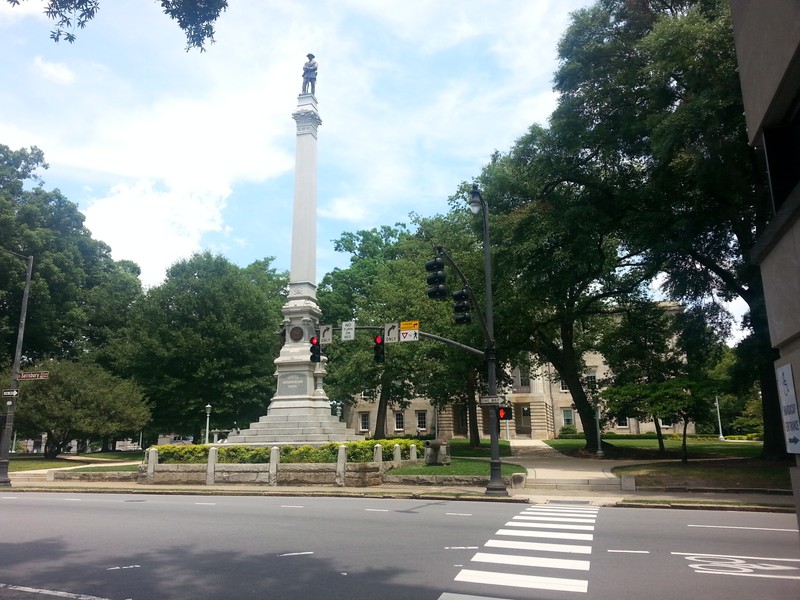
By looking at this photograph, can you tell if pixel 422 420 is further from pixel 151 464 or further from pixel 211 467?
pixel 211 467

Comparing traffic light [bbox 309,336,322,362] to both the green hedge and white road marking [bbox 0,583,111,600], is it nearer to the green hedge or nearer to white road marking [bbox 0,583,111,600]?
the green hedge

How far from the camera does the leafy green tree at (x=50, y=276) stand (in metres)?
41.2

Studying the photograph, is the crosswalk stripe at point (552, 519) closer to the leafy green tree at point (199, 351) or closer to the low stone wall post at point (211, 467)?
the low stone wall post at point (211, 467)

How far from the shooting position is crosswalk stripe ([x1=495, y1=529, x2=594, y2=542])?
10.3 metres

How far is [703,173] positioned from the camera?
1969cm

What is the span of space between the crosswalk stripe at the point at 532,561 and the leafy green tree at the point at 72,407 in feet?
111

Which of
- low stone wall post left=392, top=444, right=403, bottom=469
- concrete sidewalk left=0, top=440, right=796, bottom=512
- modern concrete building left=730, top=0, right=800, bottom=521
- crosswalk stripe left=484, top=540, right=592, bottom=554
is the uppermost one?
modern concrete building left=730, top=0, right=800, bottom=521

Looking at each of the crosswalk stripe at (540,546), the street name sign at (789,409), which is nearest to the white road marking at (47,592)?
the crosswalk stripe at (540,546)

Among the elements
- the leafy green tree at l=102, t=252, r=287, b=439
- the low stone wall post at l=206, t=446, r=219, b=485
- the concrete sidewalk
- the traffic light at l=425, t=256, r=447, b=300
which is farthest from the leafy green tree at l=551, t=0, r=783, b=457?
the leafy green tree at l=102, t=252, r=287, b=439

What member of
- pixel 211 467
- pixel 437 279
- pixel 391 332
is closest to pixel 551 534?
pixel 437 279

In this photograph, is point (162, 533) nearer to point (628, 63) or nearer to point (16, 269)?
point (628, 63)

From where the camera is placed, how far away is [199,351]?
44062mm

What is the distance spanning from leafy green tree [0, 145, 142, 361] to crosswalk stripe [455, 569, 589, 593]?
40690mm

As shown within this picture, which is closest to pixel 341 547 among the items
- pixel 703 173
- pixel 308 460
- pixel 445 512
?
pixel 445 512
